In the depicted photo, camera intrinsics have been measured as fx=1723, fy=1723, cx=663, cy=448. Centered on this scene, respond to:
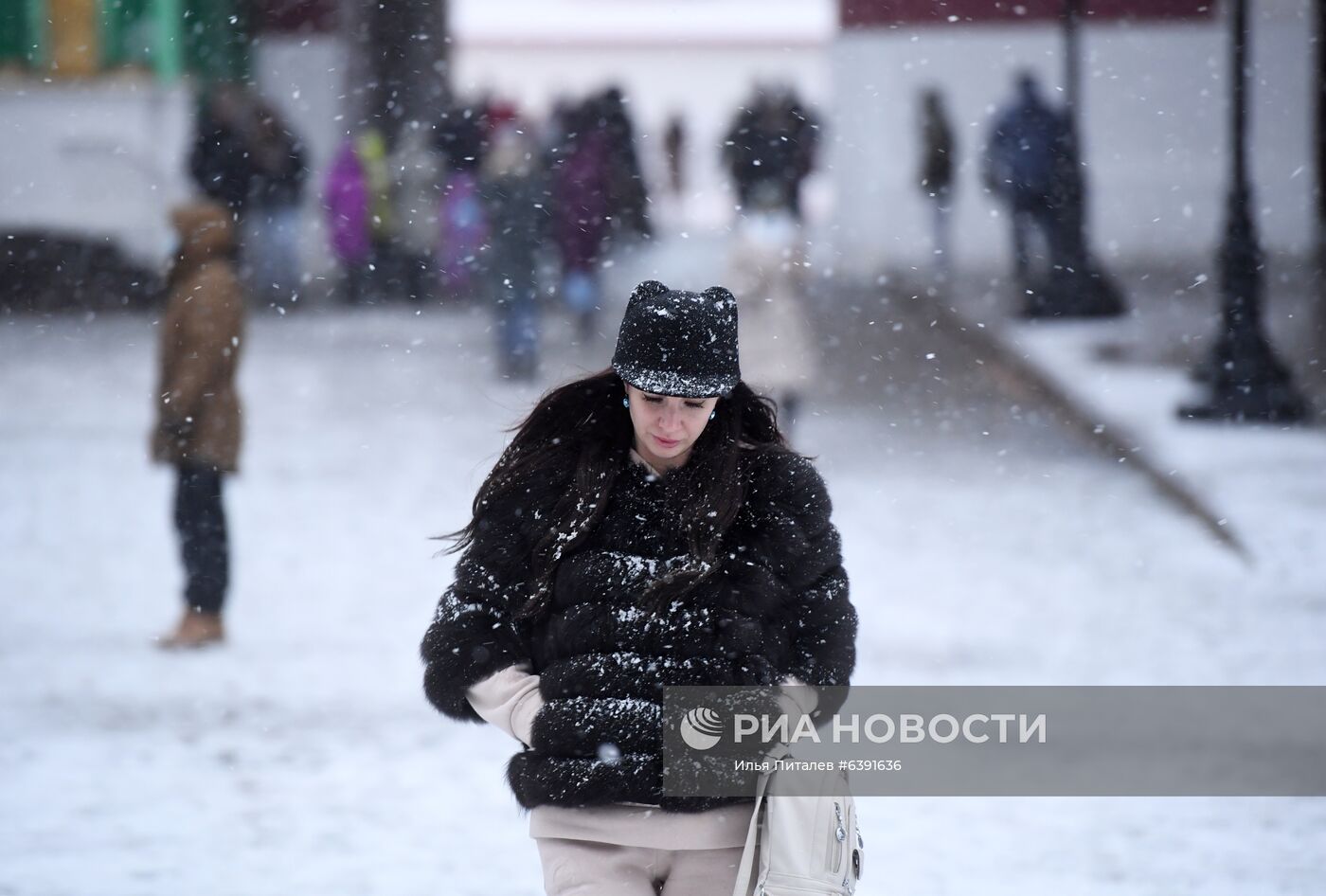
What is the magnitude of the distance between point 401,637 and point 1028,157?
34.9ft

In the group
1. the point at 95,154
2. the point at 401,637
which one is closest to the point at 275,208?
the point at 95,154

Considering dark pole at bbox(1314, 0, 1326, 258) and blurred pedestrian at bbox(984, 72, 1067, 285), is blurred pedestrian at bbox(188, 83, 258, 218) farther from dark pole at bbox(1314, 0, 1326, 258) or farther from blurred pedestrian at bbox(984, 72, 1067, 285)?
dark pole at bbox(1314, 0, 1326, 258)

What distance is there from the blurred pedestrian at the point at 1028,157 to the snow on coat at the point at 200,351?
10.4 m

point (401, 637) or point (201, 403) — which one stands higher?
point (201, 403)

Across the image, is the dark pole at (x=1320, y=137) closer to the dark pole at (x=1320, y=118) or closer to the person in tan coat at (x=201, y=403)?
the dark pole at (x=1320, y=118)

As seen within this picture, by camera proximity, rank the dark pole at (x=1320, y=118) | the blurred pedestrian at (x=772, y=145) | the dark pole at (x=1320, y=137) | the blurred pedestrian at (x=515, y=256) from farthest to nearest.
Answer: the dark pole at (x=1320, y=118) < the dark pole at (x=1320, y=137) < the blurred pedestrian at (x=772, y=145) < the blurred pedestrian at (x=515, y=256)

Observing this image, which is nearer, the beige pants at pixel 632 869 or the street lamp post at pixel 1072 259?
the beige pants at pixel 632 869

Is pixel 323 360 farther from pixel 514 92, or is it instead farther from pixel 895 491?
pixel 514 92

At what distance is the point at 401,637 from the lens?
7273mm

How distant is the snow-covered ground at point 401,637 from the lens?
480 cm

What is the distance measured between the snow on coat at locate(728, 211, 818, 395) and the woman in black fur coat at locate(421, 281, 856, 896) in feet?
22.9

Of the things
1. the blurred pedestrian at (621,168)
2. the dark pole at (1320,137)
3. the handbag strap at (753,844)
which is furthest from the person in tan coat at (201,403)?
the dark pole at (1320,137)

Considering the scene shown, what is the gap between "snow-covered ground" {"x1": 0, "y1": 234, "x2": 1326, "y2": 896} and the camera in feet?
15.7

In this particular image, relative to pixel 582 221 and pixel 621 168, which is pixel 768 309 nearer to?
pixel 582 221
